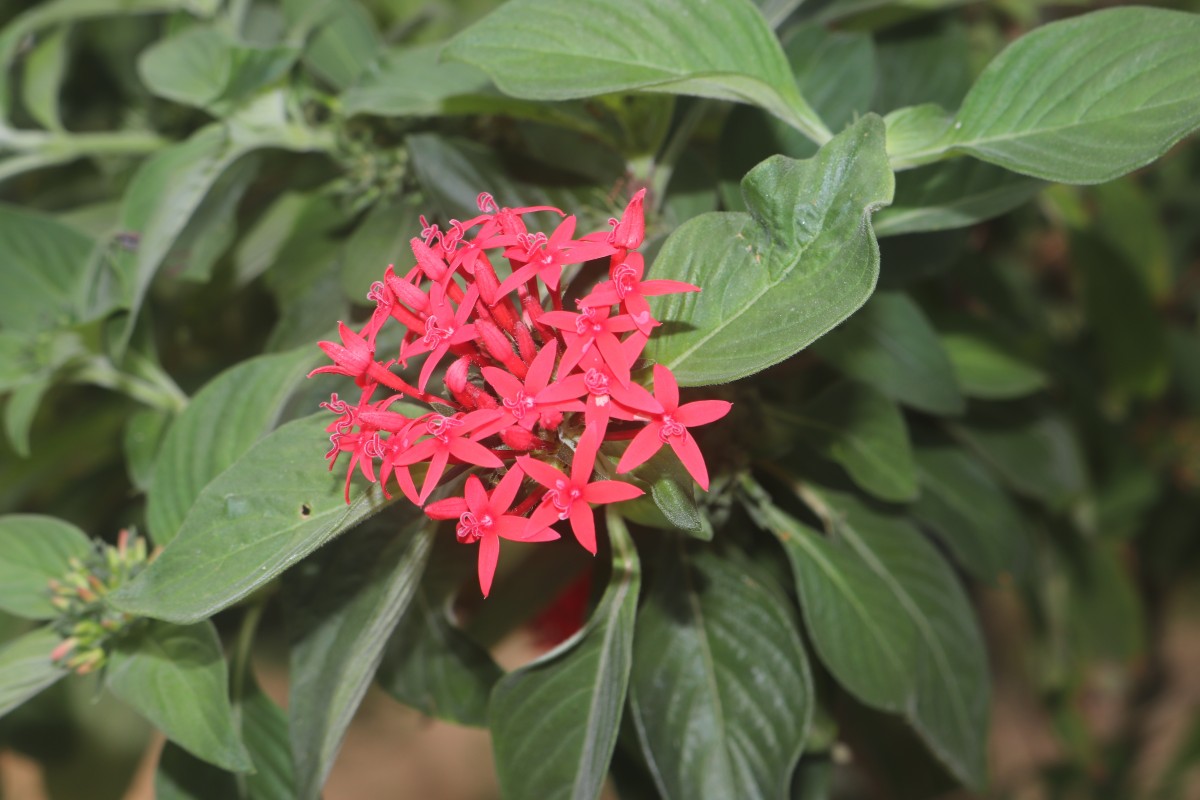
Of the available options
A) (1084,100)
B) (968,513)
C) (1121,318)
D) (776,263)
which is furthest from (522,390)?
(1121,318)

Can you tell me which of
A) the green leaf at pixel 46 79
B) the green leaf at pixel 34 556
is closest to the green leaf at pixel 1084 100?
the green leaf at pixel 34 556

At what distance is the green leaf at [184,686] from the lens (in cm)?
64

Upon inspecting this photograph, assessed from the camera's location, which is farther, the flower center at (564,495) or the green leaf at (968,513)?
the green leaf at (968,513)

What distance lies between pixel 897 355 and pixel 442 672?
0.44 metres

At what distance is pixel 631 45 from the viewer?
629mm

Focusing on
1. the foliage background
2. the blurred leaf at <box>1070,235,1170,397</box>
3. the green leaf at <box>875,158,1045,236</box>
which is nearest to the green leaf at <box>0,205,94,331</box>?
the foliage background

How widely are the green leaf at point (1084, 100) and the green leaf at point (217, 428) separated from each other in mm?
436

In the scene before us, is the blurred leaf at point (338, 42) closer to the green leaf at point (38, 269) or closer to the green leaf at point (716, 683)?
the green leaf at point (38, 269)

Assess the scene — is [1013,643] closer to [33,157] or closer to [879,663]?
[879,663]

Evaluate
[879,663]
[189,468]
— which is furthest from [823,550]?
[189,468]

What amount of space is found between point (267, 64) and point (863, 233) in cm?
54

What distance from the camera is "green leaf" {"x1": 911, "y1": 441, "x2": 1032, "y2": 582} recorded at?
94 cm

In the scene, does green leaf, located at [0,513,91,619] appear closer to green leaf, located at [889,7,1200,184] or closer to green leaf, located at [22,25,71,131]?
green leaf, located at [22,25,71,131]

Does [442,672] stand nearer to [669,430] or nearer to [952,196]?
[669,430]
